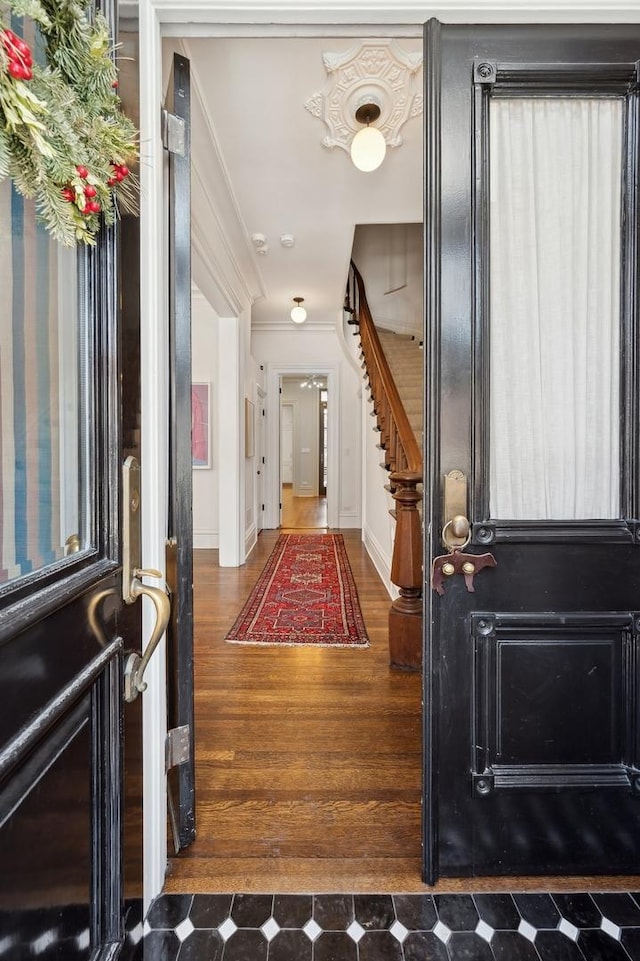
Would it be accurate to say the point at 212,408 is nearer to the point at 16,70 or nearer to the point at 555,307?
the point at 555,307

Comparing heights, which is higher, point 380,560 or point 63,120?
point 63,120

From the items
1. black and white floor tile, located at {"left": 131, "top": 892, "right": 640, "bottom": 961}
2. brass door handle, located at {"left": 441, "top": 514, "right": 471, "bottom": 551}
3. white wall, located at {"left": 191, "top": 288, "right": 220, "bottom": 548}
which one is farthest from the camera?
white wall, located at {"left": 191, "top": 288, "right": 220, "bottom": 548}

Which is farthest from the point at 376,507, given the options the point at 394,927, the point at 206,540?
the point at 394,927

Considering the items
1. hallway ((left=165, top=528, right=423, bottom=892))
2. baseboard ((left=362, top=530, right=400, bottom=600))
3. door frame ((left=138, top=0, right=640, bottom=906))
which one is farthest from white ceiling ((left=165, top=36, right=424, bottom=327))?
baseboard ((left=362, top=530, right=400, bottom=600))

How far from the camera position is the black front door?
56 cm

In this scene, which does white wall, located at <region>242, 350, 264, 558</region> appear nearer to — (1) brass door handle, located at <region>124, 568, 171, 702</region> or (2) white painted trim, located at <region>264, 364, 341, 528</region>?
(2) white painted trim, located at <region>264, 364, 341, 528</region>

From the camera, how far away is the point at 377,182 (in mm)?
3146

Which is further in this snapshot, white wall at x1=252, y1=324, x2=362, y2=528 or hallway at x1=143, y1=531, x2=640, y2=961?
white wall at x1=252, y1=324, x2=362, y2=528

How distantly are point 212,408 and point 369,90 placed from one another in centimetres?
387

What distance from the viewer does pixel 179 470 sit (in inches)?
56.3

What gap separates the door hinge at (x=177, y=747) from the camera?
1404 mm

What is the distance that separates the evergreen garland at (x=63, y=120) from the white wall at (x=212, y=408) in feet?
16.8

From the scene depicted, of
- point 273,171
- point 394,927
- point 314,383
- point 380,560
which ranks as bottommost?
point 394,927

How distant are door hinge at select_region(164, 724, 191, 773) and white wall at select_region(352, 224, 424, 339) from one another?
4.64 m
